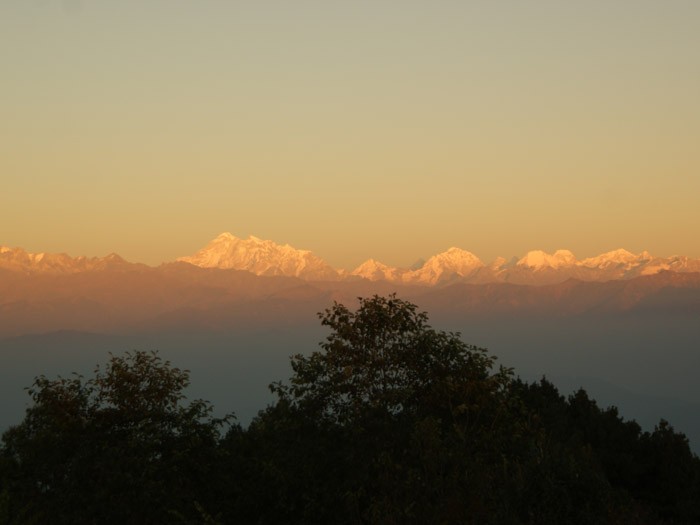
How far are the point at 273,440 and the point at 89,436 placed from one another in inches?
327

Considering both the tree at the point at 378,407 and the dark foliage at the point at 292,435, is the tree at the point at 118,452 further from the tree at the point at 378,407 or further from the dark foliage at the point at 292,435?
the tree at the point at 378,407

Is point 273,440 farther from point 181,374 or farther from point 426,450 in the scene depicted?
point 426,450

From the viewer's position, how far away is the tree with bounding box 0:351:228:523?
35875 millimetres

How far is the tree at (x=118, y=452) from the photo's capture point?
35.9 m

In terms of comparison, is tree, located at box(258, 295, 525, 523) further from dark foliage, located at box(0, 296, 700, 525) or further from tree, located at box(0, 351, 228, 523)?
tree, located at box(0, 351, 228, 523)

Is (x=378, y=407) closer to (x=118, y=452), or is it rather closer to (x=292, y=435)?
(x=292, y=435)

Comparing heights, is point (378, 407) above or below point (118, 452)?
above

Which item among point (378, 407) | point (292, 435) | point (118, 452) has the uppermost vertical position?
point (378, 407)

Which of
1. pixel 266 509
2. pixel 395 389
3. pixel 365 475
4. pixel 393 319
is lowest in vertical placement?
pixel 266 509

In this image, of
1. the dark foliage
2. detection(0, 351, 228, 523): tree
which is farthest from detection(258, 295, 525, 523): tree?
detection(0, 351, 228, 523): tree

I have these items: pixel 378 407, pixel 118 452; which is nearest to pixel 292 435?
pixel 378 407

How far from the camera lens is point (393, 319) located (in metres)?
39.6

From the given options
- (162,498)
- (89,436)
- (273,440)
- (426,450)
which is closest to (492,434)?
(426,450)

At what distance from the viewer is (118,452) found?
120 ft
